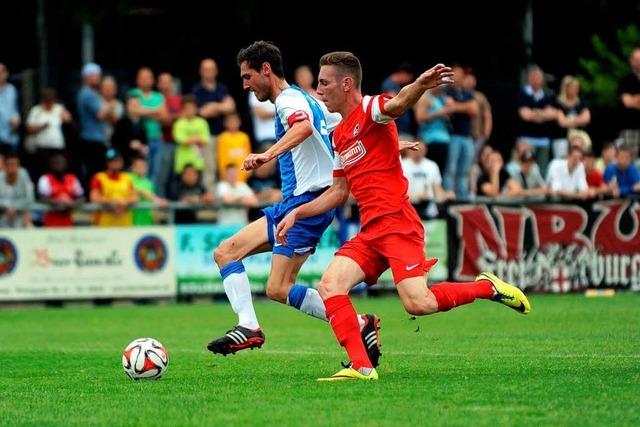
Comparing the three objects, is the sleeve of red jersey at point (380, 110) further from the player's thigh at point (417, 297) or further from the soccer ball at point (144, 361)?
the soccer ball at point (144, 361)

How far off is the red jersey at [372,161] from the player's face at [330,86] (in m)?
0.16

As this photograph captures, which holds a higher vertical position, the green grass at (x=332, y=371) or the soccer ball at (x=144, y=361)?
the soccer ball at (x=144, y=361)

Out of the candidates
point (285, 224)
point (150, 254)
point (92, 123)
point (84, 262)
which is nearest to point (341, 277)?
point (285, 224)

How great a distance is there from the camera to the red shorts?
968cm

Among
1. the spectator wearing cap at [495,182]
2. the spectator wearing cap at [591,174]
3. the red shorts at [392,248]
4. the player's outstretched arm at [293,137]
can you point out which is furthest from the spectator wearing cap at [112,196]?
the red shorts at [392,248]

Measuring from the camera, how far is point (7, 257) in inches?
795

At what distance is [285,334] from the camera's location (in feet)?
49.2

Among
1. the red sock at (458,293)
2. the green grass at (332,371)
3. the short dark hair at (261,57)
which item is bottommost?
the green grass at (332,371)

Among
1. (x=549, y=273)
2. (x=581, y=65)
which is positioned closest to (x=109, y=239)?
(x=549, y=273)

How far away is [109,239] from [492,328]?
7.44m

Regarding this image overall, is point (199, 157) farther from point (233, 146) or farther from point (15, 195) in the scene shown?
point (15, 195)

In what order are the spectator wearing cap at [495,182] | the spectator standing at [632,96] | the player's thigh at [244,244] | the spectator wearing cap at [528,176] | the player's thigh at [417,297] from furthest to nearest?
the spectator standing at [632,96] → the spectator wearing cap at [528,176] → the spectator wearing cap at [495,182] → the player's thigh at [244,244] → the player's thigh at [417,297]

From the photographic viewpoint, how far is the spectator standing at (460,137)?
21781 mm

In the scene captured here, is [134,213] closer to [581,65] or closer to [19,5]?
[19,5]
